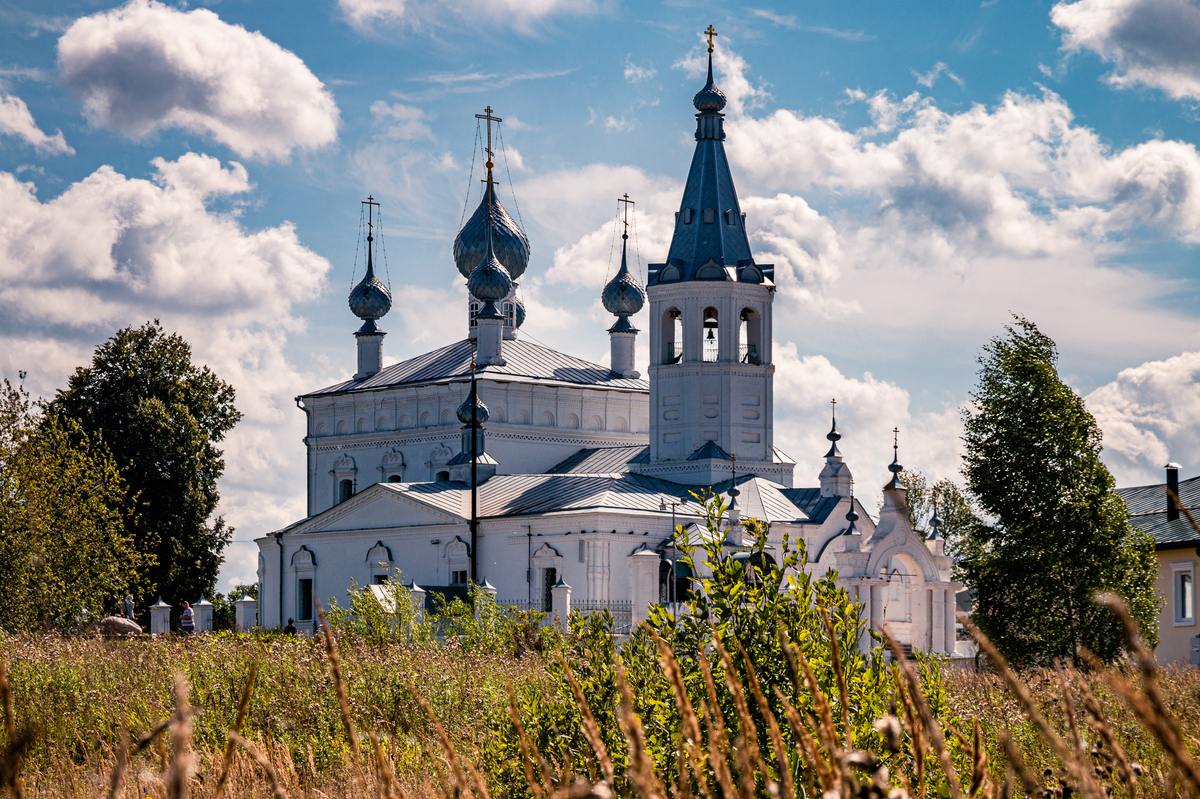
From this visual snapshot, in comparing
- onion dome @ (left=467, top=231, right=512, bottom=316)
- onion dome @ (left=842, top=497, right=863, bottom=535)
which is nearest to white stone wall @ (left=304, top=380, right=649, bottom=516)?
onion dome @ (left=467, top=231, right=512, bottom=316)

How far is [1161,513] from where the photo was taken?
3031 cm

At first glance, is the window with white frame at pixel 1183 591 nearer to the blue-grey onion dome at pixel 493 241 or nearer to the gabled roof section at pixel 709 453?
the gabled roof section at pixel 709 453

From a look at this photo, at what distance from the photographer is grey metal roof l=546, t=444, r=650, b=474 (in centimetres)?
4297

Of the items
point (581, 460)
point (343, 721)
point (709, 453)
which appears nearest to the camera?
point (343, 721)

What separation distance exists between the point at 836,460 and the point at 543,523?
33.9 feet

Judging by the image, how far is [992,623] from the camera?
25.1 meters

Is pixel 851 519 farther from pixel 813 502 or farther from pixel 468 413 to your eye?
pixel 468 413

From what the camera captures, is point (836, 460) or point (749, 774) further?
point (836, 460)

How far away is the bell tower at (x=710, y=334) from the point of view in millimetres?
41125

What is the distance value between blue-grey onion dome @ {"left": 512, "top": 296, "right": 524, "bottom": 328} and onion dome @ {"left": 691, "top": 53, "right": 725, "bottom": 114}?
12714mm

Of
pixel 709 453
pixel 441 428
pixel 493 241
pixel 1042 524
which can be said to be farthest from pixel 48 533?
pixel 493 241

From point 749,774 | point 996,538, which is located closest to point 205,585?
point 996,538

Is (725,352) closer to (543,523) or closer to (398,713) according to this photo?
(543,523)

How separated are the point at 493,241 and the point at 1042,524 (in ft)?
96.3
